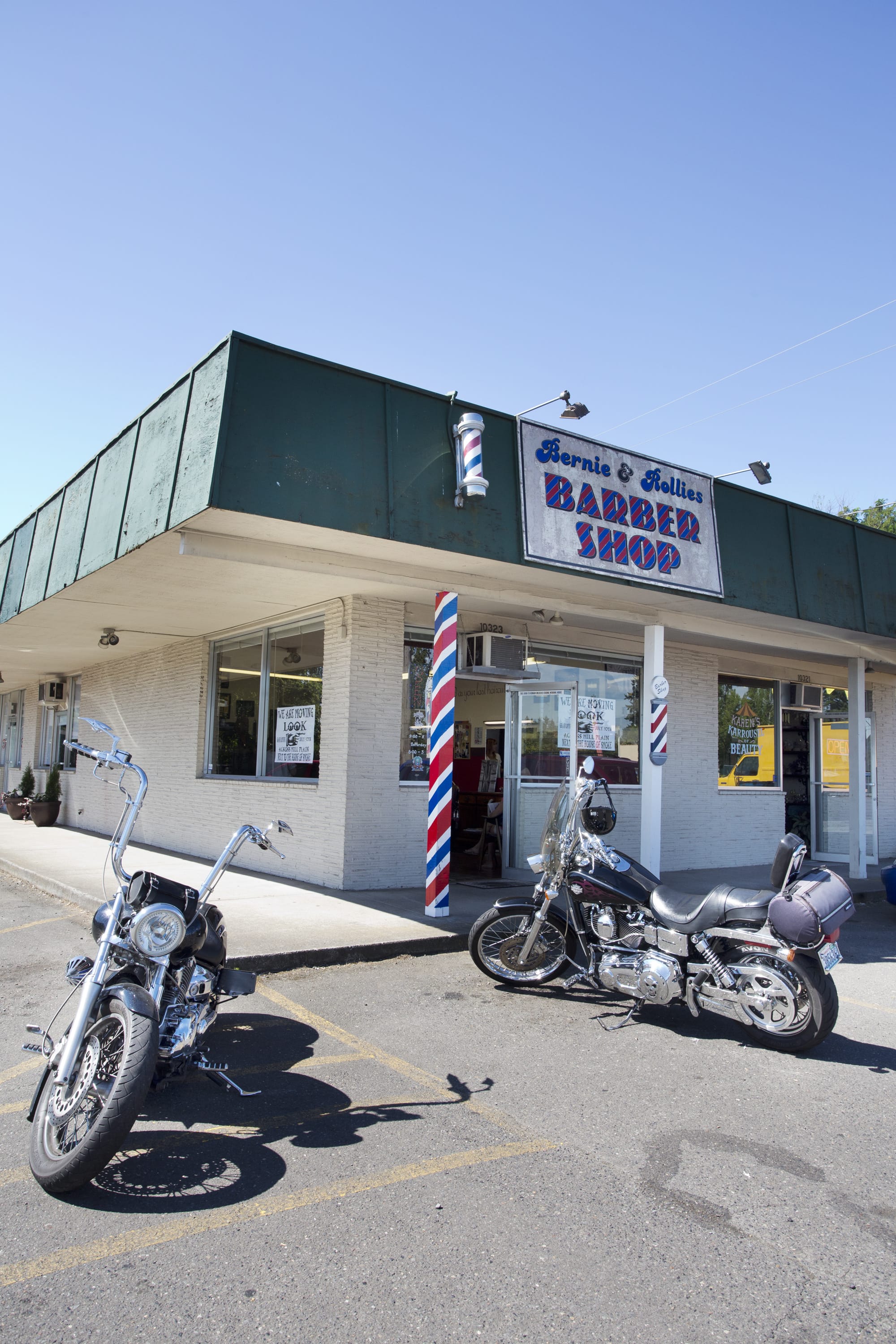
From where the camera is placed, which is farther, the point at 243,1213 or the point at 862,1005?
the point at 862,1005

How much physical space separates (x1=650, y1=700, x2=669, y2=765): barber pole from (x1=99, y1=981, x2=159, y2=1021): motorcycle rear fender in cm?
760

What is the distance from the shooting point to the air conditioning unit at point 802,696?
15.4 m

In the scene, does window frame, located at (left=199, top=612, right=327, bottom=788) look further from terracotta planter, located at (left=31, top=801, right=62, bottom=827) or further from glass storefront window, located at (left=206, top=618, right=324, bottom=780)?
terracotta planter, located at (left=31, top=801, right=62, bottom=827)

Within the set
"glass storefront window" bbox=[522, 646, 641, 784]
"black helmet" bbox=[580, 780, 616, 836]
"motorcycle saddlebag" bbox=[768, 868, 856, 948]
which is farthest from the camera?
"glass storefront window" bbox=[522, 646, 641, 784]

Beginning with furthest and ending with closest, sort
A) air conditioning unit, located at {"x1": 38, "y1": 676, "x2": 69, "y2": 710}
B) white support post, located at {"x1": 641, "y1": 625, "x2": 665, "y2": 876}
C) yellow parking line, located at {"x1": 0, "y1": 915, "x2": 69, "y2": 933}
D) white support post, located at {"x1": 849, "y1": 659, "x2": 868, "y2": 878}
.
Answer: air conditioning unit, located at {"x1": 38, "y1": 676, "x2": 69, "y2": 710} < white support post, located at {"x1": 849, "y1": 659, "x2": 868, "y2": 878} < white support post, located at {"x1": 641, "y1": 625, "x2": 665, "y2": 876} < yellow parking line, located at {"x1": 0, "y1": 915, "x2": 69, "y2": 933}

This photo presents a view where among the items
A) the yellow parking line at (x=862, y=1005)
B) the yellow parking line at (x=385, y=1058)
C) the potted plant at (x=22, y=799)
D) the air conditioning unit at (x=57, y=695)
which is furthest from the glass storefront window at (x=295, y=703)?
the potted plant at (x=22, y=799)

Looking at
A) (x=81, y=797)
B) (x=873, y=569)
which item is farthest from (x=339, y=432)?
(x=81, y=797)

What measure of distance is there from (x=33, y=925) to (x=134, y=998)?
5.62 m

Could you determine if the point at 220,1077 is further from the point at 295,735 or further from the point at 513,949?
the point at 295,735

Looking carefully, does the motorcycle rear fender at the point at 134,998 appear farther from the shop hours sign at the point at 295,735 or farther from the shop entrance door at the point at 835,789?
the shop entrance door at the point at 835,789

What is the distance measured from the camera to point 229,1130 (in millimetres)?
4062

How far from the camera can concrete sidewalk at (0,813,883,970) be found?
24.2ft

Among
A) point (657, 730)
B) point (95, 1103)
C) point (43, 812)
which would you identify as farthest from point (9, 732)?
point (95, 1103)

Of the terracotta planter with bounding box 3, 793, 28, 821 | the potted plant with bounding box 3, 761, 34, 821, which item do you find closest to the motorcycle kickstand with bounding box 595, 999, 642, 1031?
the potted plant with bounding box 3, 761, 34, 821
